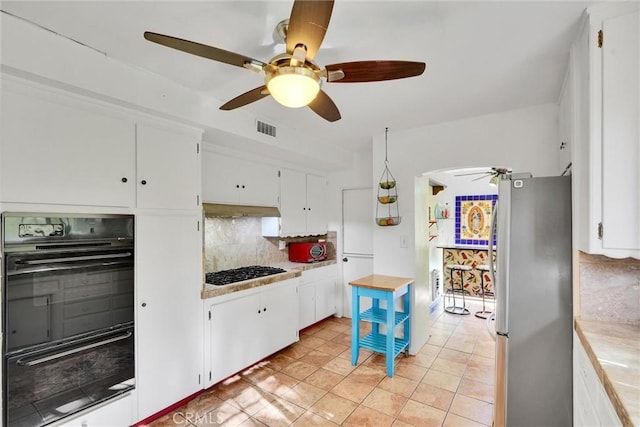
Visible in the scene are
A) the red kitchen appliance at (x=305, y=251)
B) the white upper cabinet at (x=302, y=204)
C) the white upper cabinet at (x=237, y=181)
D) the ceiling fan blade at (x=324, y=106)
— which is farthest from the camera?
the red kitchen appliance at (x=305, y=251)

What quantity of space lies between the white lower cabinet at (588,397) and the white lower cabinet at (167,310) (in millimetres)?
2503

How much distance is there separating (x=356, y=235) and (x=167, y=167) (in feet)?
9.30

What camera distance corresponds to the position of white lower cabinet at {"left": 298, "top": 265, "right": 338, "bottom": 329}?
3.90m

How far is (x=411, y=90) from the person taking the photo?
2307mm

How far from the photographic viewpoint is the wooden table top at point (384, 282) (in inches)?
114

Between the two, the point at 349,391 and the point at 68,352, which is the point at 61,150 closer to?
the point at 68,352

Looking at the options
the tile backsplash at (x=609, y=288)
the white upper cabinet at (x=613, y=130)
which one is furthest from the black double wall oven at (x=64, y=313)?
the tile backsplash at (x=609, y=288)

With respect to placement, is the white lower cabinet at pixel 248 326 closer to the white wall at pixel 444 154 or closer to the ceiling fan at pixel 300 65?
the white wall at pixel 444 154

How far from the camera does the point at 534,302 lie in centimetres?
182

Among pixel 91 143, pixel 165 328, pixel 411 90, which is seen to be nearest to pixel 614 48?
pixel 411 90

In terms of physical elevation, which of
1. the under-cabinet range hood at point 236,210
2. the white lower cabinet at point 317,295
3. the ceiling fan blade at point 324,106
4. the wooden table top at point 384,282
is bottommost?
the white lower cabinet at point 317,295

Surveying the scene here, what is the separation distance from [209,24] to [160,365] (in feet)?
7.59

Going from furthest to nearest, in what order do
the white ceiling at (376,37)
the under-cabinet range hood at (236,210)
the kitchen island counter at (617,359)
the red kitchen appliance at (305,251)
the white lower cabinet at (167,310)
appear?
the red kitchen appliance at (305,251)
the under-cabinet range hood at (236,210)
the white lower cabinet at (167,310)
the white ceiling at (376,37)
the kitchen island counter at (617,359)

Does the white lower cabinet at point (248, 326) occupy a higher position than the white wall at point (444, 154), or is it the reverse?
the white wall at point (444, 154)
